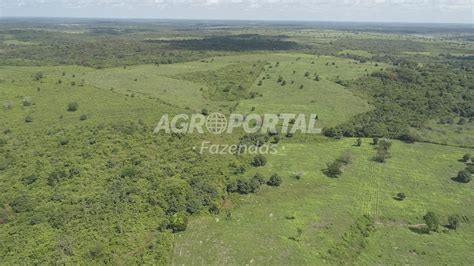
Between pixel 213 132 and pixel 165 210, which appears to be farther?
pixel 213 132

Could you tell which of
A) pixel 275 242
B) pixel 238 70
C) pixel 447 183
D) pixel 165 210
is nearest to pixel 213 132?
pixel 165 210

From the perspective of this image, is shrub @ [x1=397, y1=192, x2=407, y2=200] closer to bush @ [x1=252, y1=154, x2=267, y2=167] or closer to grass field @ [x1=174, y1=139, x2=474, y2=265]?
grass field @ [x1=174, y1=139, x2=474, y2=265]

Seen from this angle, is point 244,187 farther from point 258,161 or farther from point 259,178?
point 258,161

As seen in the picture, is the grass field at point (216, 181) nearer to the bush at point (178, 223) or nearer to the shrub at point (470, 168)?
the bush at point (178, 223)

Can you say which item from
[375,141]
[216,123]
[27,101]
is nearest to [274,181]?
[216,123]

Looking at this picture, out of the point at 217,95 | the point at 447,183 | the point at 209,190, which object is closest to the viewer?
the point at 209,190

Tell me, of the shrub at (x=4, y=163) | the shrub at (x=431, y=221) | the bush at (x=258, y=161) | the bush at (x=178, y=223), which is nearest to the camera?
the bush at (x=178, y=223)

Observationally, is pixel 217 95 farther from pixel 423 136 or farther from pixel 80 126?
pixel 423 136

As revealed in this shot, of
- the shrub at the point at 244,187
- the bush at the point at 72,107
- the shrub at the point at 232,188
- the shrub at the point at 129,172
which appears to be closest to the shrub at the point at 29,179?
the shrub at the point at 129,172
